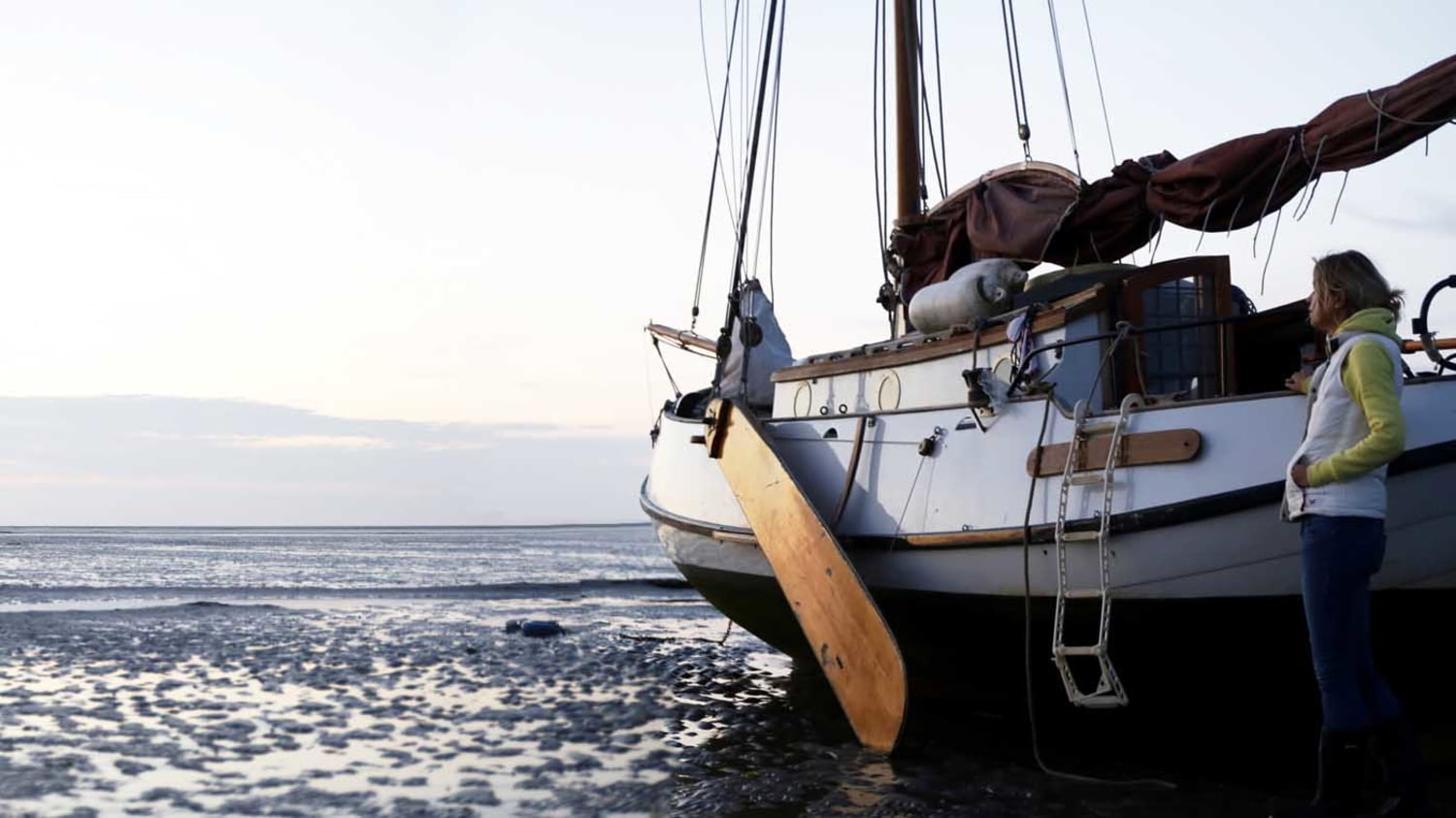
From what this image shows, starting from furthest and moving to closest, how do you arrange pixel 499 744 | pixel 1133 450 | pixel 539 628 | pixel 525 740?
pixel 539 628 → pixel 525 740 → pixel 499 744 → pixel 1133 450

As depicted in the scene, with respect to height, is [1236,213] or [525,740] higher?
[1236,213]

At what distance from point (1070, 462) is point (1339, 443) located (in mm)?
2248

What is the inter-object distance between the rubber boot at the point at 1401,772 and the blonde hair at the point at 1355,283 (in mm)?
1654

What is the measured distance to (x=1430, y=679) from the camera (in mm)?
6488

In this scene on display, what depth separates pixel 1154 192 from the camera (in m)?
9.07

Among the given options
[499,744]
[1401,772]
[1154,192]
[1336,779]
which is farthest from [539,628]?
[1401,772]

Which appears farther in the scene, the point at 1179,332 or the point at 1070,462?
the point at 1179,332

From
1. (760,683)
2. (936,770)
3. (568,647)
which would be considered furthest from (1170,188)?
(568,647)

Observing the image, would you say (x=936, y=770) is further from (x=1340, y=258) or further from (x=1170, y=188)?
(x=1170, y=188)

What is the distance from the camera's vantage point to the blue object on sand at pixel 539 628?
15.4 m

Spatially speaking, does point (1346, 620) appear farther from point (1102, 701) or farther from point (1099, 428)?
point (1099, 428)

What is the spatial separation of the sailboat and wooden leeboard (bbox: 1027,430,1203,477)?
0.01 m

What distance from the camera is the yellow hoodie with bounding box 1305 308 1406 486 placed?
4738mm

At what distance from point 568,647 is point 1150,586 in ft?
27.5
